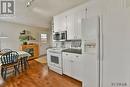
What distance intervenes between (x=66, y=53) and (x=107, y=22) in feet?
6.68

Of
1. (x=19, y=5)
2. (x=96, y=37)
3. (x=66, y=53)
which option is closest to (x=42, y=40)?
(x=19, y=5)

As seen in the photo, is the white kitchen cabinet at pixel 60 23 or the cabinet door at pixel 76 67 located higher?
the white kitchen cabinet at pixel 60 23

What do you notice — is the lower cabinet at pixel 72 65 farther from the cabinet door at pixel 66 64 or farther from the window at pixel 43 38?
the window at pixel 43 38

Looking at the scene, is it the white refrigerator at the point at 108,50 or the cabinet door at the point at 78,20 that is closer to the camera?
the white refrigerator at the point at 108,50

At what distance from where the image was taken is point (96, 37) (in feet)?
7.90

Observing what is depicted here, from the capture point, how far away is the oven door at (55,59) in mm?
4426

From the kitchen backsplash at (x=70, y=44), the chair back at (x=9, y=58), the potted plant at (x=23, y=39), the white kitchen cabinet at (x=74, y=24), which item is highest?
the white kitchen cabinet at (x=74, y=24)

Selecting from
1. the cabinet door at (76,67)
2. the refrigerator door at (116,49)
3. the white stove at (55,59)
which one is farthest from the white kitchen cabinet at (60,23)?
the refrigerator door at (116,49)

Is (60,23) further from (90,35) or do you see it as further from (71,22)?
(90,35)

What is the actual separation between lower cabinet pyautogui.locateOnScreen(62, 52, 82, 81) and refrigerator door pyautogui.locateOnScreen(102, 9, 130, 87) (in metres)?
1.21

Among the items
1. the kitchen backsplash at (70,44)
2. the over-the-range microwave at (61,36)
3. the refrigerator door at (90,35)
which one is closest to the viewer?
the refrigerator door at (90,35)

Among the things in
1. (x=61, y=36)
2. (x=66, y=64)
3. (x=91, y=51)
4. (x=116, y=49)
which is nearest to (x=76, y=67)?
(x=66, y=64)

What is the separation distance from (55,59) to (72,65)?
112cm

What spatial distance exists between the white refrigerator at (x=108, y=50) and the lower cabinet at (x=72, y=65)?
85 cm
